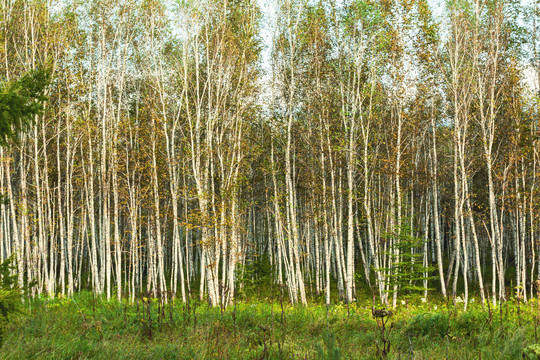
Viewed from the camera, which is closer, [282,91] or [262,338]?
[262,338]

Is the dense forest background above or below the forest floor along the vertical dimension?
above

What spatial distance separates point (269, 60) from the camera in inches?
621

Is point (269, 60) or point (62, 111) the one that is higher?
point (269, 60)

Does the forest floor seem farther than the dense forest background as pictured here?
No

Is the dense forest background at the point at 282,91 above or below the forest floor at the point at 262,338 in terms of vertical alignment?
above

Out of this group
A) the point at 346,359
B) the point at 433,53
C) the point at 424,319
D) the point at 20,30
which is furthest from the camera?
the point at 433,53

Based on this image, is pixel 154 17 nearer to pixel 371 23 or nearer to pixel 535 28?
pixel 371 23

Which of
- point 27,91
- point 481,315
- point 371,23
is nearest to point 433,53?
point 371,23

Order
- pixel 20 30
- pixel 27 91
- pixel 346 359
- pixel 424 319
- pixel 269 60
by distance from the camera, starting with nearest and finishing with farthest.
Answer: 1. pixel 27 91
2. pixel 346 359
3. pixel 424 319
4. pixel 20 30
5. pixel 269 60

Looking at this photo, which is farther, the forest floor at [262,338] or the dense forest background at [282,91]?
the dense forest background at [282,91]

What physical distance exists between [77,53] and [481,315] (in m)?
17.2

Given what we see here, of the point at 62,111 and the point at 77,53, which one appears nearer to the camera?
the point at 62,111

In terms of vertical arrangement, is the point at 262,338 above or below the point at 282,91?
below

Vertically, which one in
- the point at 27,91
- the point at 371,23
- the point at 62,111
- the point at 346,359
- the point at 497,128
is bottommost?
the point at 346,359
